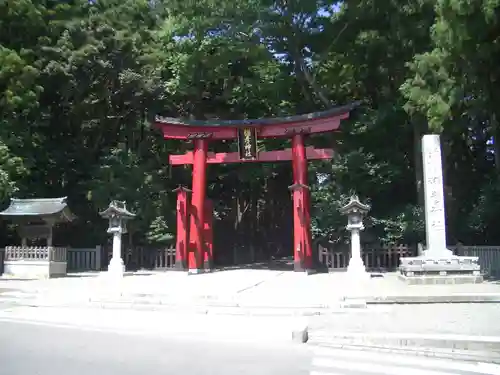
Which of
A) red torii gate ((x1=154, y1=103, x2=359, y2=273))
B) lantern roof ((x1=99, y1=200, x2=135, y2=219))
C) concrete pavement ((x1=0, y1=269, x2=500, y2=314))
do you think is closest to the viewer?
concrete pavement ((x1=0, y1=269, x2=500, y2=314))

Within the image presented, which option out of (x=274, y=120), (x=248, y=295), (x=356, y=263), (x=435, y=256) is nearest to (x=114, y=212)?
A: (x=274, y=120)

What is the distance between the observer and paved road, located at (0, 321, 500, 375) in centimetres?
584

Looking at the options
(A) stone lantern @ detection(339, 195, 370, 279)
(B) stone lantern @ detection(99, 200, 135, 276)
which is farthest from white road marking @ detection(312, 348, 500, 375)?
(B) stone lantern @ detection(99, 200, 135, 276)

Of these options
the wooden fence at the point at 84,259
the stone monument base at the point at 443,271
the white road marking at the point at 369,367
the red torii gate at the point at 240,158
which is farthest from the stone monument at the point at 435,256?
the wooden fence at the point at 84,259

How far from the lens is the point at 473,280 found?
48.9 ft

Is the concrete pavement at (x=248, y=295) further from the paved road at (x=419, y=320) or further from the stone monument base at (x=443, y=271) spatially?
the stone monument base at (x=443, y=271)

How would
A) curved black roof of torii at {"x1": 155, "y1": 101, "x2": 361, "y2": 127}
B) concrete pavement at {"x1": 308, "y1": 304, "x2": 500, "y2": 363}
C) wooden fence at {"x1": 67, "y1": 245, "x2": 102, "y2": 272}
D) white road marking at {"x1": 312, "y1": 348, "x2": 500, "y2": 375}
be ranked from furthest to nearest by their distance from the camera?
wooden fence at {"x1": 67, "y1": 245, "x2": 102, "y2": 272} → curved black roof of torii at {"x1": 155, "y1": 101, "x2": 361, "y2": 127} → concrete pavement at {"x1": 308, "y1": 304, "x2": 500, "y2": 363} → white road marking at {"x1": 312, "y1": 348, "x2": 500, "y2": 375}

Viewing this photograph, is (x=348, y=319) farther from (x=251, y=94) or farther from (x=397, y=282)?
(x=251, y=94)

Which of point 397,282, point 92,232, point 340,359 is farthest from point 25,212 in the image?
point 340,359

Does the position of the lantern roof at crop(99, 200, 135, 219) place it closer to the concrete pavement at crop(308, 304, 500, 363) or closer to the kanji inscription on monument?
the kanji inscription on monument

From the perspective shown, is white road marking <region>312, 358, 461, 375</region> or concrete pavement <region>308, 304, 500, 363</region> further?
concrete pavement <region>308, 304, 500, 363</region>

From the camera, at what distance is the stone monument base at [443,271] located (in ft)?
49.1

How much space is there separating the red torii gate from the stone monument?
471 cm

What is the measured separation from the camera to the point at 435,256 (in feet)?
51.5
